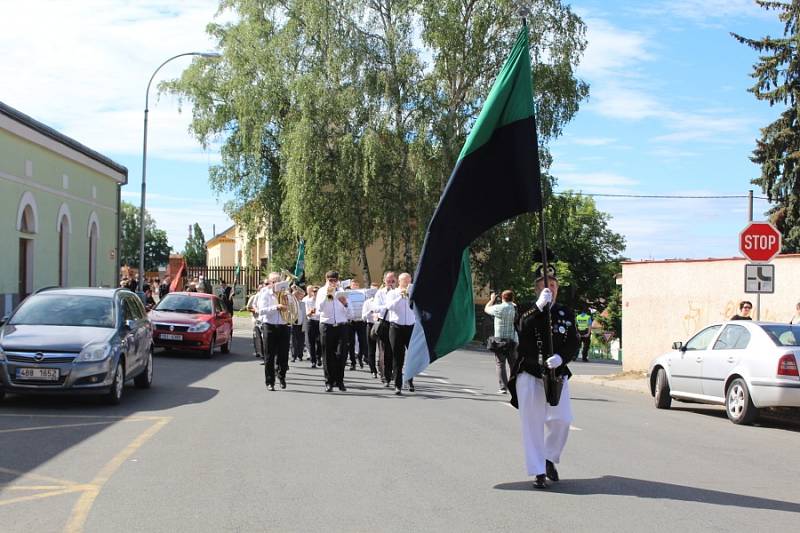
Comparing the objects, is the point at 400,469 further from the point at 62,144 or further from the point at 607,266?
the point at 607,266

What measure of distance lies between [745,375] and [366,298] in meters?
9.78

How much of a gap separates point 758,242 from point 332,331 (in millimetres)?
7687

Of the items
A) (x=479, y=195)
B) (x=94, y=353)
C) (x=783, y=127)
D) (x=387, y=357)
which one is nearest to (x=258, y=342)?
(x=387, y=357)

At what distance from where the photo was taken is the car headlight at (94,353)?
492 inches

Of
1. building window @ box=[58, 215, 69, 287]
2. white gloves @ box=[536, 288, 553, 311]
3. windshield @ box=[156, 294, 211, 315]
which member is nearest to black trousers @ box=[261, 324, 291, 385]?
white gloves @ box=[536, 288, 553, 311]

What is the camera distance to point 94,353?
41.4 ft

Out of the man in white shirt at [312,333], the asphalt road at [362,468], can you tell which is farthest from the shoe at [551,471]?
the man in white shirt at [312,333]

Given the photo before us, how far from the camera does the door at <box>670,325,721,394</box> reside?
49.3ft

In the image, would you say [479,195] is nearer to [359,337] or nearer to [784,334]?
[784,334]

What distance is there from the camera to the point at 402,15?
37031mm

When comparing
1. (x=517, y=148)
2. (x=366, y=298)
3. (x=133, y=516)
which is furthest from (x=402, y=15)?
(x=133, y=516)

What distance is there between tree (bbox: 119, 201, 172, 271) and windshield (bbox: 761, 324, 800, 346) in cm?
11190

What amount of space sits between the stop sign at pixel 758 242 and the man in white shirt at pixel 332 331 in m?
7.17

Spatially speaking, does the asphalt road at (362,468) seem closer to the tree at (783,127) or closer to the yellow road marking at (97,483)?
the yellow road marking at (97,483)
